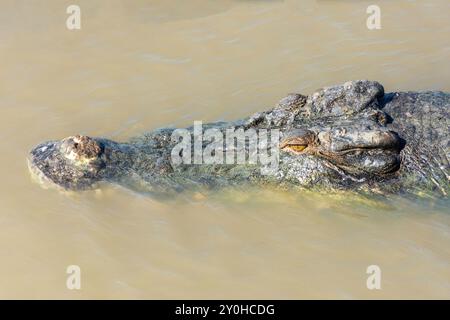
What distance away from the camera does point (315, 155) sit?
6.52m

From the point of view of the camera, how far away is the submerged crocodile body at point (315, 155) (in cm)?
Result: 649

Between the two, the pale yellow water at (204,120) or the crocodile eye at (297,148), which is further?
the crocodile eye at (297,148)

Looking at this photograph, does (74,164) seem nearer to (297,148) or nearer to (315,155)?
(297,148)

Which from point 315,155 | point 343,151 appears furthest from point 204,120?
point 343,151

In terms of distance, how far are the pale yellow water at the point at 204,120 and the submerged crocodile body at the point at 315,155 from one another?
20 cm

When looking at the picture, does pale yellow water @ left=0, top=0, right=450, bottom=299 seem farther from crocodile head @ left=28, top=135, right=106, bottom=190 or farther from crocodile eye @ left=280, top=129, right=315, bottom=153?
crocodile eye @ left=280, top=129, right=315, bottom=153

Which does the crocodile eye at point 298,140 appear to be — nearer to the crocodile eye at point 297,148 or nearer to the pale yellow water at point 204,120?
the crocodile eye at point 297,148

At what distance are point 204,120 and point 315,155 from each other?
2.26m

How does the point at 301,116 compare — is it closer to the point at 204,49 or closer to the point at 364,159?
the point at 364,159

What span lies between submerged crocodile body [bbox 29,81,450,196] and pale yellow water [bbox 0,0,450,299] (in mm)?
204

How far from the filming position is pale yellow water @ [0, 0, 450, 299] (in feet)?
19.7

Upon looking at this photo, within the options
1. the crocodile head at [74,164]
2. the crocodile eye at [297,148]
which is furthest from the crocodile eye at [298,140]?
the crocodile head at [74,164]

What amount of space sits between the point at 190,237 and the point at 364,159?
6.29 feet

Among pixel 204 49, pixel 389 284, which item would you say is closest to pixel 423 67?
pixel 204 49
